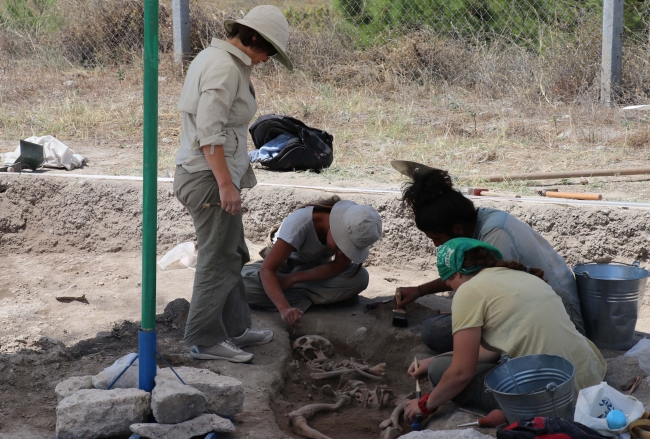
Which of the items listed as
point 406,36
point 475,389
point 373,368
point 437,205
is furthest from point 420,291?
point 406,36

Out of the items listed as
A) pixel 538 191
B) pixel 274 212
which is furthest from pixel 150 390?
pixel 538 191

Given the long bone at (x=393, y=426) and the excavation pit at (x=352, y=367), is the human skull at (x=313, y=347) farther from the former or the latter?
the long bone at (x=393, y=426)

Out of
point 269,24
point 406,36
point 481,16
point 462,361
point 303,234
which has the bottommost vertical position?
point 462,361

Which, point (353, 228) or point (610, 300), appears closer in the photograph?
point (610, 300)

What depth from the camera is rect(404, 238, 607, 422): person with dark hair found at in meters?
3.03

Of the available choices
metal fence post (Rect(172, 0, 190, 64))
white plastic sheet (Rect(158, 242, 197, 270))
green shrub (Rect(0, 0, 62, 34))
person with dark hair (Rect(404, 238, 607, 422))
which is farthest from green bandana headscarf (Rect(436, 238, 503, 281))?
green shrub (Rect(0, 0, 62, 34))

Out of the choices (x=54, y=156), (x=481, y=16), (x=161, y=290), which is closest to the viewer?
(x=161, y=290)

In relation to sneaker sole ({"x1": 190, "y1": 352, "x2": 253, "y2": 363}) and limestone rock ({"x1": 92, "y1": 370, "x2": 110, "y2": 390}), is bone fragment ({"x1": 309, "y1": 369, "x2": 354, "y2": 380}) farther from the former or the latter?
limestone rock ({"x1": 92, "y1": 370, "x2": 110, "y2": 390})

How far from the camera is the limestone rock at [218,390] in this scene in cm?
312

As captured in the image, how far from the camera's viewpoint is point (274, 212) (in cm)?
604

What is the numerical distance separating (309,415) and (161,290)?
2.12 m

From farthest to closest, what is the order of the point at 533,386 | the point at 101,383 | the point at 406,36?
the point at 406,36 < the point at 101,383 < the point at 533,386

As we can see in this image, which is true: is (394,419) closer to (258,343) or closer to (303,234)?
(258,343)

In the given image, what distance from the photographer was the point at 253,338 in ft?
13.8
